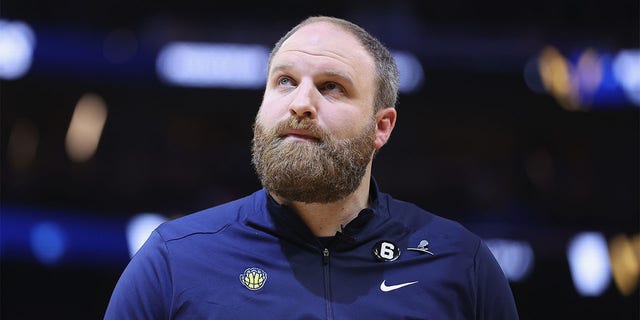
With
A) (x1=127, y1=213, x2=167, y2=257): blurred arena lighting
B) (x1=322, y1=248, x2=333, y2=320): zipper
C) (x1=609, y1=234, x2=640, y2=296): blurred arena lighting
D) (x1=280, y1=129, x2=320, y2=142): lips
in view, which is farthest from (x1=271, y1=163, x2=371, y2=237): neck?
(x1=609, y1=234, x2=640, y2=296): blurred arena lighting

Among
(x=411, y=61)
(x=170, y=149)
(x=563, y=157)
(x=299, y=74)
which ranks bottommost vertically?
(x=563, y=157)

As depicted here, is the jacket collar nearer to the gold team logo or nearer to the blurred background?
the gold team logo

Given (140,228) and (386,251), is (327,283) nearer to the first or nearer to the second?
(386,251)

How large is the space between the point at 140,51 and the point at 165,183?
141cm

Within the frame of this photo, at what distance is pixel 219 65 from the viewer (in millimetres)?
8320

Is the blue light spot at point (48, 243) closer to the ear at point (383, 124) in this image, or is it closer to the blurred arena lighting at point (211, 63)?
the blurred arena lighting at point (211, 63)

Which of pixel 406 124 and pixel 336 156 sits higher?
pixel 336 156

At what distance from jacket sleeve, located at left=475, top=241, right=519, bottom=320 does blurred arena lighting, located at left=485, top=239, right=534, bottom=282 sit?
5206 mm

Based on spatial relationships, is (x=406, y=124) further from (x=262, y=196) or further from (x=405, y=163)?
(x=262, y=196)

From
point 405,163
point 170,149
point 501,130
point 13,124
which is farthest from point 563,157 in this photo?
point 13,124

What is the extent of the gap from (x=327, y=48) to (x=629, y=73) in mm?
6649

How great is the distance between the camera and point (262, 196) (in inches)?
109

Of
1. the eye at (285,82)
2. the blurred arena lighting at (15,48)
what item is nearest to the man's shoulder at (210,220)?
the eye at (285,82)

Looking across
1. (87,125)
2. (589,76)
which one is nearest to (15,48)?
(87,125)
